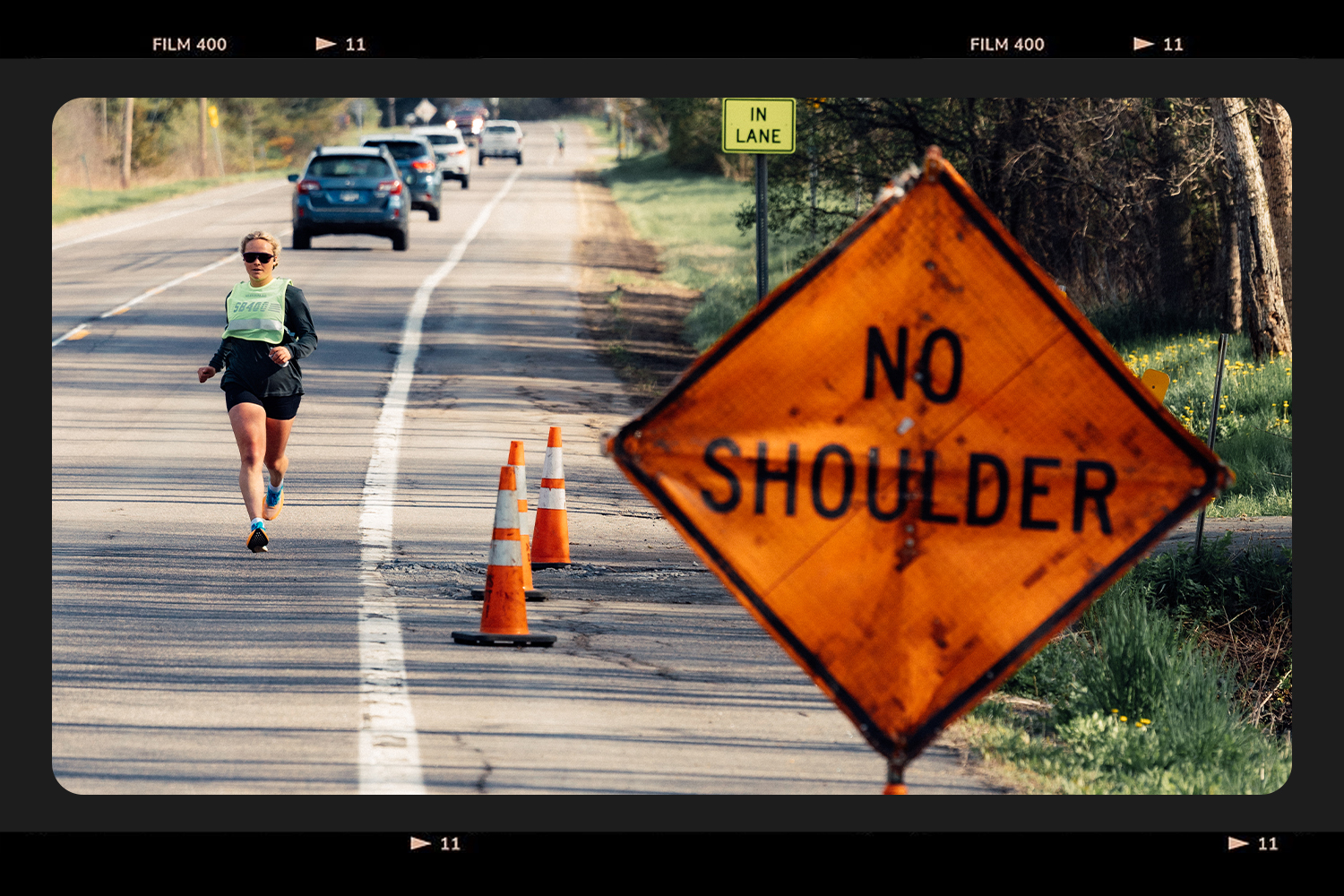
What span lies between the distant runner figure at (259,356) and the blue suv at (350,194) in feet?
63.4

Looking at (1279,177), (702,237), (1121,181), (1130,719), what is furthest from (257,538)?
(702,237)

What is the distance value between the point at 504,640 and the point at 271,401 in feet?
7.64

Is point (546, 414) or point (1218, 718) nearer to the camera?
point (1218, 718)

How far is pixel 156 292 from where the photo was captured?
75.6ft

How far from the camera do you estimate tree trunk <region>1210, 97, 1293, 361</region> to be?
578 inches

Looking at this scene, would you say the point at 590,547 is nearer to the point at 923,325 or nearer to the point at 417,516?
the point at 417,516

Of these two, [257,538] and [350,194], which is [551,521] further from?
[350,194]

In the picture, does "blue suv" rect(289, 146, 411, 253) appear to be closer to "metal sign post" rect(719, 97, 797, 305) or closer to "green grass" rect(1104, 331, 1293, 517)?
"green grass" rect(1104, 331, 1293, 517)

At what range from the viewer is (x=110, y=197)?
4694cm

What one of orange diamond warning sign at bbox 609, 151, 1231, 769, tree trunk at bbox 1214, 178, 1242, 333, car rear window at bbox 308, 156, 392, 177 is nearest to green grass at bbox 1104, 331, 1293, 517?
tree trunk at bbox 1214, 178, 1242, 333

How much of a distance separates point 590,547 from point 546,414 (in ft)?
15.6

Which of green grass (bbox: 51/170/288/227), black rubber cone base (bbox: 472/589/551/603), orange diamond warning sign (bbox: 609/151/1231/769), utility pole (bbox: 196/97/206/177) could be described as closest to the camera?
orange diamond warning sign (bbox: 609/151/1231/769)

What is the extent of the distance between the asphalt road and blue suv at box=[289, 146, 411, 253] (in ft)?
34.6

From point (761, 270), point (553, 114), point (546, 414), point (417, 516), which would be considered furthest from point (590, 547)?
point (553, 114)
